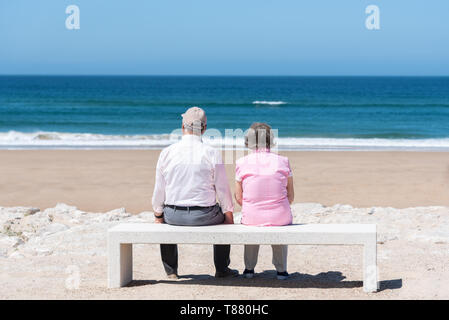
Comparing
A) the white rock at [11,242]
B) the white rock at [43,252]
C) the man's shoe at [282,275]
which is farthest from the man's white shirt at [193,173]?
the white rock at [11,242]

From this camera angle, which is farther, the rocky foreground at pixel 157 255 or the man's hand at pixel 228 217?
the man's hand at pixel 228 217

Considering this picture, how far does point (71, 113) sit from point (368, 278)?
33.5m

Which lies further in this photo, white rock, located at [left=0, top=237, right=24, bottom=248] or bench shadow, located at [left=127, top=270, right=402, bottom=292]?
white rock, located at [left=0, top=237, right=24, bottom=248]

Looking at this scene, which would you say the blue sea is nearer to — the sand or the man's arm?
the sand

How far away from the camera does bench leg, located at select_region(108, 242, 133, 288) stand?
4676 mm

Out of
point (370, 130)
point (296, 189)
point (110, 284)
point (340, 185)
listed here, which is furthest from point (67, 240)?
point (370, 130)

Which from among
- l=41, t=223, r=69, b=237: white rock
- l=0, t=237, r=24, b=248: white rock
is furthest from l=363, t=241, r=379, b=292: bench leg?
l=41, t=223, r=69, b=237: white rock

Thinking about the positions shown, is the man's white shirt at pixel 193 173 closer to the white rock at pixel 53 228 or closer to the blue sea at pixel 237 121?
the white rock at pixel 53 228

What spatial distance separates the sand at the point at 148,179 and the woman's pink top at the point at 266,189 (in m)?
4.56

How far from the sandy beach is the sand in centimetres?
3

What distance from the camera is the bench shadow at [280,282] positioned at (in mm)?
4883

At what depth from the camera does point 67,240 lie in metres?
6.54

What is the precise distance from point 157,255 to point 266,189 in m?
1.76

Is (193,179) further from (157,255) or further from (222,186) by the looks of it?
(157,255)
